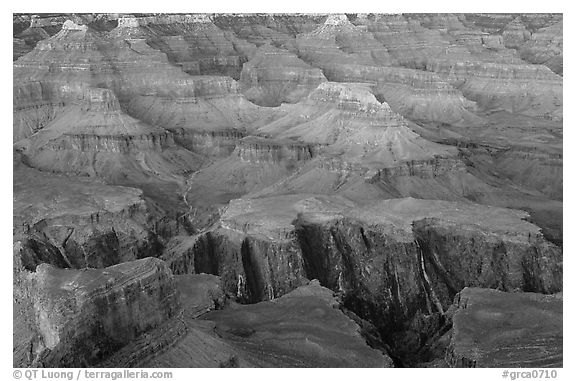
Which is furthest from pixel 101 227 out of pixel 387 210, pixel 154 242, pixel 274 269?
pixel 387 210

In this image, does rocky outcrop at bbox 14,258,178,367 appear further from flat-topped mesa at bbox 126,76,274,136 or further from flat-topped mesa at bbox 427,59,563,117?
flat-topped mesa at bbox 427,59,563,117

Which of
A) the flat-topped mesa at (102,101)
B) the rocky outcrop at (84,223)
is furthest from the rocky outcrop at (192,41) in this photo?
the rocky outcrop at (84,223)

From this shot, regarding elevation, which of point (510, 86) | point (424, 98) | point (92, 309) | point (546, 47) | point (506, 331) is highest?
point (546, 47)

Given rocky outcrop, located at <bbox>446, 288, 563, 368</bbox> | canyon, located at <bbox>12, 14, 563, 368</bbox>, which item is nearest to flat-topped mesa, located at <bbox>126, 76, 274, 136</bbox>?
canyon, located at <bbox>12, 14, 563, 368</bbox>

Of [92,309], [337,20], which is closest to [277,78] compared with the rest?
[337,20]

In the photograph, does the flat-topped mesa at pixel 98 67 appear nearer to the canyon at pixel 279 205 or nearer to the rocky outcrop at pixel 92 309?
the canyon at pixel 279 205

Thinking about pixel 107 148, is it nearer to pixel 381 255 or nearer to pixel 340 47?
pixel 381 255

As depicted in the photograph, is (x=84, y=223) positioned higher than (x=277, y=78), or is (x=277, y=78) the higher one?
(x=277, y=78)
